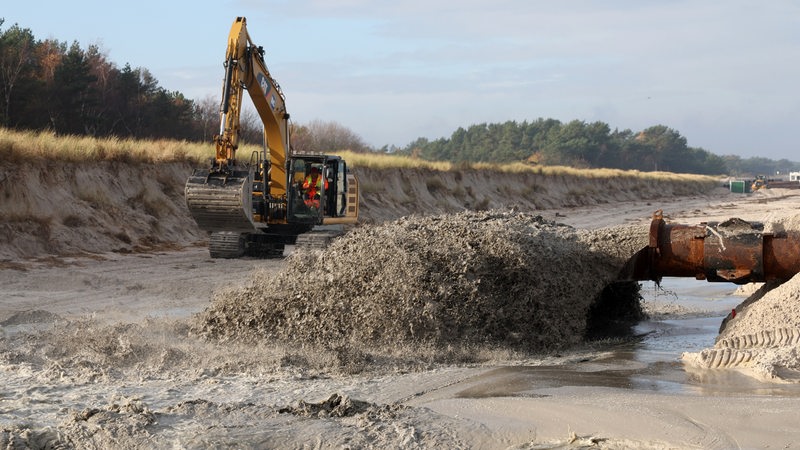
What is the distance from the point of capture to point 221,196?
571 inches

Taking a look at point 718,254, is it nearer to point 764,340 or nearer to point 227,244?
point 764,340

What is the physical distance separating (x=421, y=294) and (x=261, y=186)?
9396mm

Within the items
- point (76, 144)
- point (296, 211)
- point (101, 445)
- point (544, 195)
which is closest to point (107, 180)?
point (76, 144)

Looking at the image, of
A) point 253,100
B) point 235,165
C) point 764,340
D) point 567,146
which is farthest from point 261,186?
point 567,146

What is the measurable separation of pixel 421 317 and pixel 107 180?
14.4 m

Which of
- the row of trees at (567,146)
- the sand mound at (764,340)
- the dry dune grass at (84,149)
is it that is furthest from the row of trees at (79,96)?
the row of trees at (567,146)

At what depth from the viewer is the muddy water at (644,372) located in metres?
7.02

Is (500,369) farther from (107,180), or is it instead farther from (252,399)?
(107,180)

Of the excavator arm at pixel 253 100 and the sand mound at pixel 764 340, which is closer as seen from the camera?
the sand mound at pixel 764 340

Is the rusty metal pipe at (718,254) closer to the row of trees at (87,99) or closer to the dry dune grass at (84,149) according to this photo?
the dry dune grass at (84,149)

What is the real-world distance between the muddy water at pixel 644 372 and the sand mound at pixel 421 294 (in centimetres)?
61

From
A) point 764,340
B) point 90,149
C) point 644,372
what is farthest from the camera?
point 90,149

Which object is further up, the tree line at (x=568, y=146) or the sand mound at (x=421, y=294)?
the tree line at (x=568, y=146)

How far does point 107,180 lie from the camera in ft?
68.7
